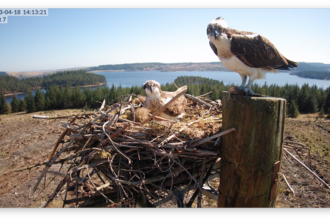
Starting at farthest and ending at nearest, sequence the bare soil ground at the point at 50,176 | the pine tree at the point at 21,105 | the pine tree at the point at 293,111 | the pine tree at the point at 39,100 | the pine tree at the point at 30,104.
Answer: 1. the pine tree at the point at 21,105
2. the pine tree at the point at 39,100
3. the pine tree at the point at 30,104
4. the pine tree at the point at 293,111
5. the bare soil ground at the point at 50,176

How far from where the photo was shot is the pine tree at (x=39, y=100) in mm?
32469

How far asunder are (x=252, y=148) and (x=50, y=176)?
917cm

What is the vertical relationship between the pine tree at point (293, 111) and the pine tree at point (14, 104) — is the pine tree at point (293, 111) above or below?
above

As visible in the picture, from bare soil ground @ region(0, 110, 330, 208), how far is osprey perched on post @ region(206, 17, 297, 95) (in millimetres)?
1393

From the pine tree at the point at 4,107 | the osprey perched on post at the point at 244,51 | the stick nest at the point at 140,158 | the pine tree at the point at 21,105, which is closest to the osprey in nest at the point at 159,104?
the stick nest at the point at 140,158

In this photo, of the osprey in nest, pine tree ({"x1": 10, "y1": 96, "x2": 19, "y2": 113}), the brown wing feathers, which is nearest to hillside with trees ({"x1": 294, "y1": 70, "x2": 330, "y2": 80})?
the osprey in nest

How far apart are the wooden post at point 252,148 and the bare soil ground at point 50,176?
3.65 feet

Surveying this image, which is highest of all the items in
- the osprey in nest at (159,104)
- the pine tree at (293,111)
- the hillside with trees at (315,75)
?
the hillside with trees at (315,75)

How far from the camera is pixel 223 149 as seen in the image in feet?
7.82

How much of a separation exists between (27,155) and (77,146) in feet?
29.8

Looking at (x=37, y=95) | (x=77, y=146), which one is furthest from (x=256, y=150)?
(x=37, y=95)

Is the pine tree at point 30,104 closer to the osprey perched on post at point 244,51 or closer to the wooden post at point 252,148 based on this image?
the osprey perched on post at point 244,51
